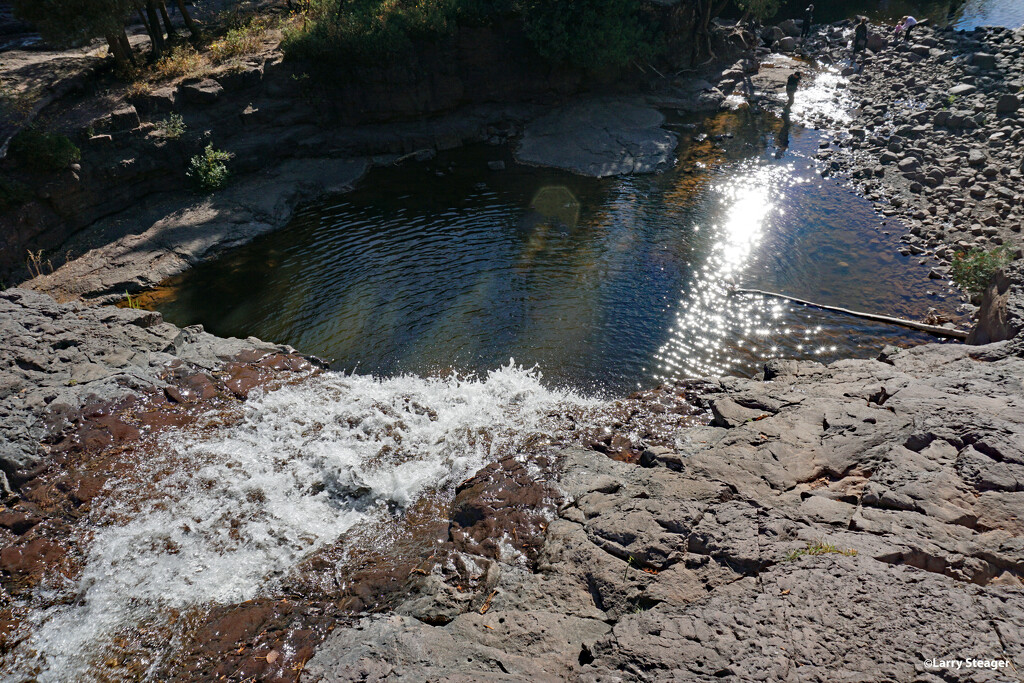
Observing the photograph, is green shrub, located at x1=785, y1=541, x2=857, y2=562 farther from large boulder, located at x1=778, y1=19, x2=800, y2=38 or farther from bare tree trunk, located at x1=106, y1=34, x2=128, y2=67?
large boulder, located at x1=778, y1=19, x2=800, y2=38

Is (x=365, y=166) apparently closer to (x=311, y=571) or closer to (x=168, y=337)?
(x=168, y=337)

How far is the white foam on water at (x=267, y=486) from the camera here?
8.05 meters

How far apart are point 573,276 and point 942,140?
52.8 feet

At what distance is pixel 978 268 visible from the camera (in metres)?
14.7

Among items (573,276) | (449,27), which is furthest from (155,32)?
(573,276)

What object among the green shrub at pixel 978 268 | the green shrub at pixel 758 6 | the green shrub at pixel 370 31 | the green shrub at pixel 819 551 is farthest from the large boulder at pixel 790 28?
the green shrub at pixel 819 551

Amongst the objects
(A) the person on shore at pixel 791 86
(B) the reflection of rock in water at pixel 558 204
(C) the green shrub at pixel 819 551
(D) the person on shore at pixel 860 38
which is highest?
(D) the person on shore at pixel 860 38

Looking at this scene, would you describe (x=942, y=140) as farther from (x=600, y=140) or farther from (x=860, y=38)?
(x=860, y=38)

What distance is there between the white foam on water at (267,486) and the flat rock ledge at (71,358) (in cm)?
187

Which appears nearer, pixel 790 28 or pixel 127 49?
pixel 127 49

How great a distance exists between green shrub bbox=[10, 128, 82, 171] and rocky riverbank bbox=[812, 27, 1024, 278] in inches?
1005

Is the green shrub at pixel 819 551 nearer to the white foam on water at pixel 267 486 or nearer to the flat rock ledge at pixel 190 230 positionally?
the white foam on water at pixel 267 486

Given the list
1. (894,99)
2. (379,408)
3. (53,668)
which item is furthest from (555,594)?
(894,99)

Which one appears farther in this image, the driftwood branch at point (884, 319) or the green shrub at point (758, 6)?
the green shrub at point (758, 6)
